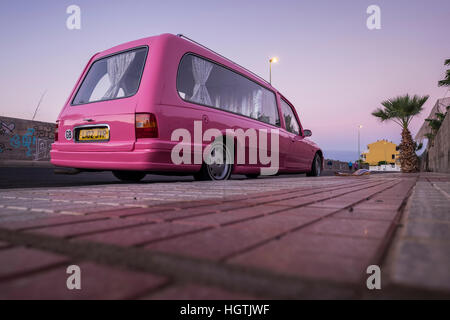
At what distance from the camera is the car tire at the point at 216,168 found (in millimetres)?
4875

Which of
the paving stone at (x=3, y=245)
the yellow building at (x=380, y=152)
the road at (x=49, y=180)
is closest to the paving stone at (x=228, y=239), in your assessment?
the paving stone at (x=3, y=245)

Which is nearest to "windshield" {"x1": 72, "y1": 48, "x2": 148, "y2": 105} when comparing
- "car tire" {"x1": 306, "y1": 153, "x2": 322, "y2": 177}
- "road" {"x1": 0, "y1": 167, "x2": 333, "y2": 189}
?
"road" {"x1": 0, "y1": 167, "x2": 333, "y2": 189}

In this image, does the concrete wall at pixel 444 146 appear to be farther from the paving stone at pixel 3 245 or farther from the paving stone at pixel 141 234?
the paving stone at pixel 3 245

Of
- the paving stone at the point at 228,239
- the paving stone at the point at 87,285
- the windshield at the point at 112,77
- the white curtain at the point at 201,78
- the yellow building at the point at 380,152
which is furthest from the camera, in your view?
the yellow building at the point at 380,152

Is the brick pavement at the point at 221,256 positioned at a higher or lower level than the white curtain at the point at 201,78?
lower

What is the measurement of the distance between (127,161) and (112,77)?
1.53 meters

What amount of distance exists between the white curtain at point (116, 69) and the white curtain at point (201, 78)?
0.92 meters

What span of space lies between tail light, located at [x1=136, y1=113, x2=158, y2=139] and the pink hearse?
0.01 metres

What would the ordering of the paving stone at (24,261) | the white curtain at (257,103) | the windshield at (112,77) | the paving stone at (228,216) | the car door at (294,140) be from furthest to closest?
the car door at (294,140)
the white curtain at (257,103)
the windshield at (112,77)
the paving stone at (228,216)
the paving stone at (24,261)

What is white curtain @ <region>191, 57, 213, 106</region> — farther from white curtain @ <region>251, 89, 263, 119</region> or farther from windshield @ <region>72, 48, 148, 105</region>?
white curtain @ <region>251, 89, 263, 119</region>

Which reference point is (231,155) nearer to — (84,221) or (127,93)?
(127,93)

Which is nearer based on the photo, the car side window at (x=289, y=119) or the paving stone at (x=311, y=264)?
the paving stone at (x=311, y=264)

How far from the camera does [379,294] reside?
557mm
